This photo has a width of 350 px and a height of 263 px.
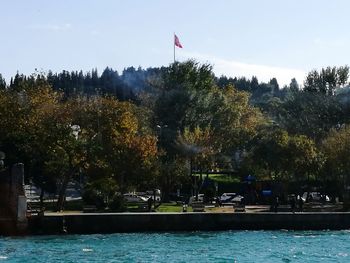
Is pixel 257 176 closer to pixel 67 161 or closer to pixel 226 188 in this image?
pixel 226 188

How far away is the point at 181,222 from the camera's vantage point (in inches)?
2295

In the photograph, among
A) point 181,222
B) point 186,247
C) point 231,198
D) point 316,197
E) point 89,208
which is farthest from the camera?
point 316,197

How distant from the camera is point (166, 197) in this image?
254 feet

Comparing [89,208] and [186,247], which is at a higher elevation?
[89,208]

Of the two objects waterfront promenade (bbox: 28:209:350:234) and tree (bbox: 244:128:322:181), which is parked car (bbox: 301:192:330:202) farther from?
waterfront promenade (bbox: 28:209:350:234)

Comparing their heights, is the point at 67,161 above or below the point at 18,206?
above

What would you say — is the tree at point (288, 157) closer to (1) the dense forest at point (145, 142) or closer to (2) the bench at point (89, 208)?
(1) the dense forest at point (145, 142)

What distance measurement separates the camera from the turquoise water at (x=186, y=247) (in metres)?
42.0

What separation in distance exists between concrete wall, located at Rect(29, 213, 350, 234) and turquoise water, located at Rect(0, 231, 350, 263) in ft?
5.18

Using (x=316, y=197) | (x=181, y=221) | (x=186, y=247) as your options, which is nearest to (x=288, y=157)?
(x=316, y=197)

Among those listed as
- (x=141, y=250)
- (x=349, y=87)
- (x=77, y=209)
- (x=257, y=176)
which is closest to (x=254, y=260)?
(x=141, y=250)

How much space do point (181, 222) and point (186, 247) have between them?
10.7m

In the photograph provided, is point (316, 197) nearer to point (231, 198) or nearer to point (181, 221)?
point (231, 198)

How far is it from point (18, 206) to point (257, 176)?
3797cm
